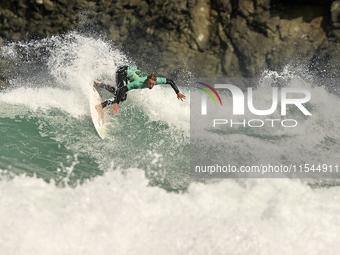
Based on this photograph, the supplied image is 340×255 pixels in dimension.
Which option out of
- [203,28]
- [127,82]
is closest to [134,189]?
[127,82]

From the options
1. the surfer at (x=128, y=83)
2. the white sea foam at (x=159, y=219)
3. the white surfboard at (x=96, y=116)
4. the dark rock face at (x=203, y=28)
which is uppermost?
the dark rock face at (x=203, y=28)

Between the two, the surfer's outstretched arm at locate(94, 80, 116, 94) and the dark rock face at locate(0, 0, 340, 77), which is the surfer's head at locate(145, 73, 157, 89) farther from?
the dark rock face at locate(0, 0, 340, 77)

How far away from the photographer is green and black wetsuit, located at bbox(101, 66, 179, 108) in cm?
523

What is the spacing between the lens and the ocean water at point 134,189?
3.32 metres

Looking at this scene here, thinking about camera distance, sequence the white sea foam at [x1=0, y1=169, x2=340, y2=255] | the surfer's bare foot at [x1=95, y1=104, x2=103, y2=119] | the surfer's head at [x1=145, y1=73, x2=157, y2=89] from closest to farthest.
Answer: the white sea foam at [x1=0, y1=169, x2=340, y2=255] → the surfer's head at [x1=145, y1=73, x2=157, y2=89] → the surfer's bare foot at [x1=95, y1=104, x2=103, y2=119]

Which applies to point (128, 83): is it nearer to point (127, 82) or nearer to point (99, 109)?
point (127, 82)

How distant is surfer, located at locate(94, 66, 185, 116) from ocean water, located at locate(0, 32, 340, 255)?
0.37m

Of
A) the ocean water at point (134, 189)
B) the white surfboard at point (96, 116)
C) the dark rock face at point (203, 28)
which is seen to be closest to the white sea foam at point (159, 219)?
the ocean water at point (134, 189)

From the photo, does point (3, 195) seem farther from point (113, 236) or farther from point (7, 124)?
point (7, 124)

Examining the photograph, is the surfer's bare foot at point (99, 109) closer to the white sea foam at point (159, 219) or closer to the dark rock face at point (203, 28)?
the white sea foam at point (159, 219)

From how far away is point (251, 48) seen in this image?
8.08 m

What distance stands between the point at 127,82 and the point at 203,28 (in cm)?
312

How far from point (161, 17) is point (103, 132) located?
3.71 metres

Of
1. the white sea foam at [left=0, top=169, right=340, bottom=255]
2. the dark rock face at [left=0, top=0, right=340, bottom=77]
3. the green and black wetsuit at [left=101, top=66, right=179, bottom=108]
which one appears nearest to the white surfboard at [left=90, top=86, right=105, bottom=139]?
the green and black wetsuit at [left=101, top=66, right=179, bottom=108]
